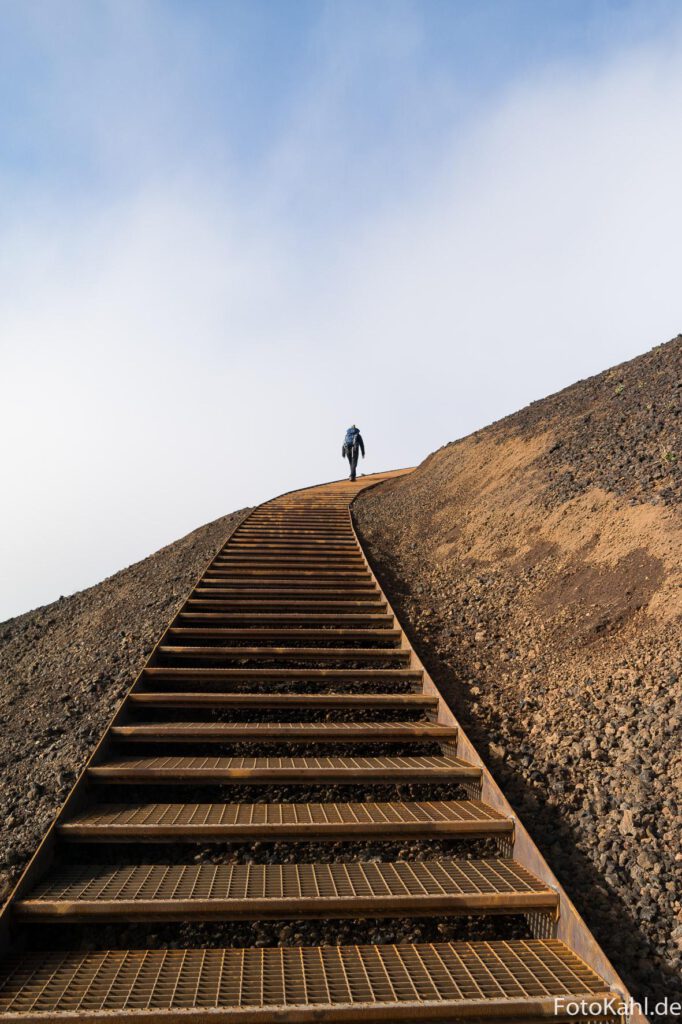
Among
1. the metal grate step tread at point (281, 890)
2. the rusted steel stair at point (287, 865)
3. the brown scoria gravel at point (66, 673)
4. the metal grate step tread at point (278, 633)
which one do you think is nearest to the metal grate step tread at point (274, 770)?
the rusted steel stair at point (287, 865)

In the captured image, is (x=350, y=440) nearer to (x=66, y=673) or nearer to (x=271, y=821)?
(x=66, y=673)

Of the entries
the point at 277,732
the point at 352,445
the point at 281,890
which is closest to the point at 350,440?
the point at 352,445

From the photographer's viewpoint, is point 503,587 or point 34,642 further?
point 34,642

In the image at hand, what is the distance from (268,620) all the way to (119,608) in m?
2.74

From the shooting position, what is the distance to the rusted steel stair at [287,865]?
8.08 feet

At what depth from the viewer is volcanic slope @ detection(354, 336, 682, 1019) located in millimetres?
3225

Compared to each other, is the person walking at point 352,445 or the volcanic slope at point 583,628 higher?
the person walking at point 352,445

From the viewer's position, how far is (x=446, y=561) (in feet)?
29.5

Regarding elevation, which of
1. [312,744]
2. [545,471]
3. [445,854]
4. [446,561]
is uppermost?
[545,471]

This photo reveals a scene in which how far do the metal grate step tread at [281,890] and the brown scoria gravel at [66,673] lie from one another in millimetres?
482

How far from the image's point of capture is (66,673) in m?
6.36

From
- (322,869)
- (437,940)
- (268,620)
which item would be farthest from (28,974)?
(268,620)

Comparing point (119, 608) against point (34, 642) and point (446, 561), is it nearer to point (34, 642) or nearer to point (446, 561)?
point (34, 642)

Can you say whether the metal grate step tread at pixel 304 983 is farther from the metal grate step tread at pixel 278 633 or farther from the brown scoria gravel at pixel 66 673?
the metal grate step tread at pixel 278 633
